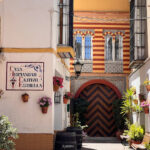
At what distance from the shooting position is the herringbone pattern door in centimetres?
2311

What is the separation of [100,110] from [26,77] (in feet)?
40.2

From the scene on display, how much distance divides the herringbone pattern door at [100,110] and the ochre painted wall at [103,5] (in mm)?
4931

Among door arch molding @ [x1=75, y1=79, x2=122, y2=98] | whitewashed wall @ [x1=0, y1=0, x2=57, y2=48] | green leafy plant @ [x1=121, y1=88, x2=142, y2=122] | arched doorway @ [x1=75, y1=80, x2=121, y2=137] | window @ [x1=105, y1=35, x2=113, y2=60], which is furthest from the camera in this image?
window @ [x1=105, y1=35, x2=113, y2=60]

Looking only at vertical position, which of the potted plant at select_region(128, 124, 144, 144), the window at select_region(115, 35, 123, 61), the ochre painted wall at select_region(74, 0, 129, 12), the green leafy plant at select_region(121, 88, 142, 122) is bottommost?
the potted plant at select_region(128, 124, 144, 144)

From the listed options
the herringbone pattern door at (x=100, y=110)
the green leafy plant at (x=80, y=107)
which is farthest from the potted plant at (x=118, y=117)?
the green leafy plant at (x=80, y=107)

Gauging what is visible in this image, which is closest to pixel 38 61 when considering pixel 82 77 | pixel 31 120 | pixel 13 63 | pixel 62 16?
pixel 13 63

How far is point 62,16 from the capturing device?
13727 mm

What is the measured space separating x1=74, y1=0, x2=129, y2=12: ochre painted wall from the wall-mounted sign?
1224 cm

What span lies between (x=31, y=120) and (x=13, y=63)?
1911mm

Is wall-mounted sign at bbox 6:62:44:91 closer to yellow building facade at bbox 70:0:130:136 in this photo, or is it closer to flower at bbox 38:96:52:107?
flower at bbox 38:96:52:107

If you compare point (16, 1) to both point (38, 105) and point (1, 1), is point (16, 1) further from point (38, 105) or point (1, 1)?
point (38, 105)

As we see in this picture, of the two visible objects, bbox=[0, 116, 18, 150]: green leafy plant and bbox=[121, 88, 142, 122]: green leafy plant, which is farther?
bbox=[121, 88, 142, 122]: green leafy plant

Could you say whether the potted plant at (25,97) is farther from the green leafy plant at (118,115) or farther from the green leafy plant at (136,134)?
the green leafy plant at (118,115)

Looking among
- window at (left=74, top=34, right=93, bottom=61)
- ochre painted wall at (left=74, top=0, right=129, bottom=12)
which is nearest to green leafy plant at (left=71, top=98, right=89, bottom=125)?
window at (left=74, top=34, right=93, bottom=61)
